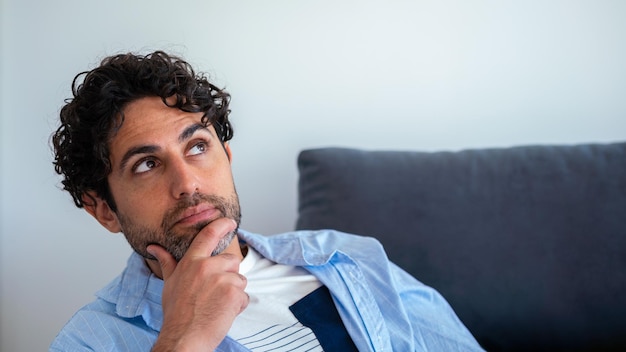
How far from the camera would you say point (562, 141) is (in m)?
2.03

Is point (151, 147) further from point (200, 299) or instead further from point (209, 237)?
point (200, 299)

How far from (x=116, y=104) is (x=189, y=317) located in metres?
0.49

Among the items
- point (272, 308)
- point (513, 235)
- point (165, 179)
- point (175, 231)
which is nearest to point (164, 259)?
point (175, 231)

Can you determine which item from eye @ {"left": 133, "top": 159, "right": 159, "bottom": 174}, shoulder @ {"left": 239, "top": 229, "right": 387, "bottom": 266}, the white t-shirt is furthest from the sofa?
eye @ {"left": 133, "top": 159, "right": 159, "bottom": 174}

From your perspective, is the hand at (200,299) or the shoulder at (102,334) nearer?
the hand at (200,299)

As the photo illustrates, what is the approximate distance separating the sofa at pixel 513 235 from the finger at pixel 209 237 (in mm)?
415

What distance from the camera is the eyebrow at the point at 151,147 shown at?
132 cm

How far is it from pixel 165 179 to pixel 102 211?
Answer: 24cm

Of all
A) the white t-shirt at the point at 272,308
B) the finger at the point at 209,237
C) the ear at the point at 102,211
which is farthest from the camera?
the ear at the point at 102,211

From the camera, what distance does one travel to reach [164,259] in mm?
1301

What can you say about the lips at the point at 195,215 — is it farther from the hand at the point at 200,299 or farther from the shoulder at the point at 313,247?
the shoulder at the point at 313,247

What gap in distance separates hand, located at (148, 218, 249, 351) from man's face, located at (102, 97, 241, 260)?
73 millimetres

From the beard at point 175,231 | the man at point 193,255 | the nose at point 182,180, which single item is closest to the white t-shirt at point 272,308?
the man at point 193,255

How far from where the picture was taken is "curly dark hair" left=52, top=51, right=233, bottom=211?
137 centimetres
